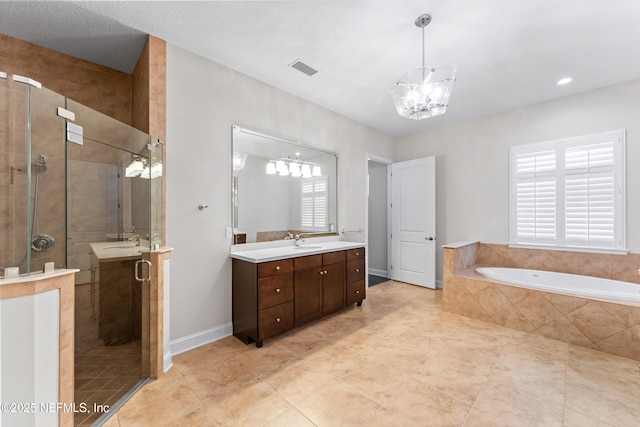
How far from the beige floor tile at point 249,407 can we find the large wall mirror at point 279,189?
1.45 meters

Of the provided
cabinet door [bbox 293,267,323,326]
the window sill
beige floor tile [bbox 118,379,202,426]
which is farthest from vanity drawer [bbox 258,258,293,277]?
the window sill

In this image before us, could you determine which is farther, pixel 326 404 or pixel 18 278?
pixel 326 404

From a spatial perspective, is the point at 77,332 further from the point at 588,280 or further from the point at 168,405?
the point at 588,280

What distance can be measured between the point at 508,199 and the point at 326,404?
3.79 m

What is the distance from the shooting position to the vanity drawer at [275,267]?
2389 millimetres

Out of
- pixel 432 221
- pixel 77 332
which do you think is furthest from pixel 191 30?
pixel 432 221

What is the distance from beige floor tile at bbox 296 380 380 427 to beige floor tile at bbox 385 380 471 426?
17 centimetres

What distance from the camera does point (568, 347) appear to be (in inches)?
95.1

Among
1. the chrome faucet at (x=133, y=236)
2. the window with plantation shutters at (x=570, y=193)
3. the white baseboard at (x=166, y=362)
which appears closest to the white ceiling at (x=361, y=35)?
the window with plantation shutters at (x=570, y=193)

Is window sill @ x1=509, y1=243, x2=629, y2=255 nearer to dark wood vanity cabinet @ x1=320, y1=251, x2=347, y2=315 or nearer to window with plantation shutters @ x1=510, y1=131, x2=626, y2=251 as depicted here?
window with plantation shutters @ x1=510, y1=131, x2=626, y2=251

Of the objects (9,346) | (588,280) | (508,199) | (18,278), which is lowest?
(588,280)

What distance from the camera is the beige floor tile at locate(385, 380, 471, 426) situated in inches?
61.1

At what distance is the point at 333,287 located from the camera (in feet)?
10.2

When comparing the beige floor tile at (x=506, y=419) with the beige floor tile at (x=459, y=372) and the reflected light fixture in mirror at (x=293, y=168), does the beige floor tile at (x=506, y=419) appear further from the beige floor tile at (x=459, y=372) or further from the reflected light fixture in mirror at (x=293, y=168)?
the reflected light fixture in mirror at (x=293, y=168)
